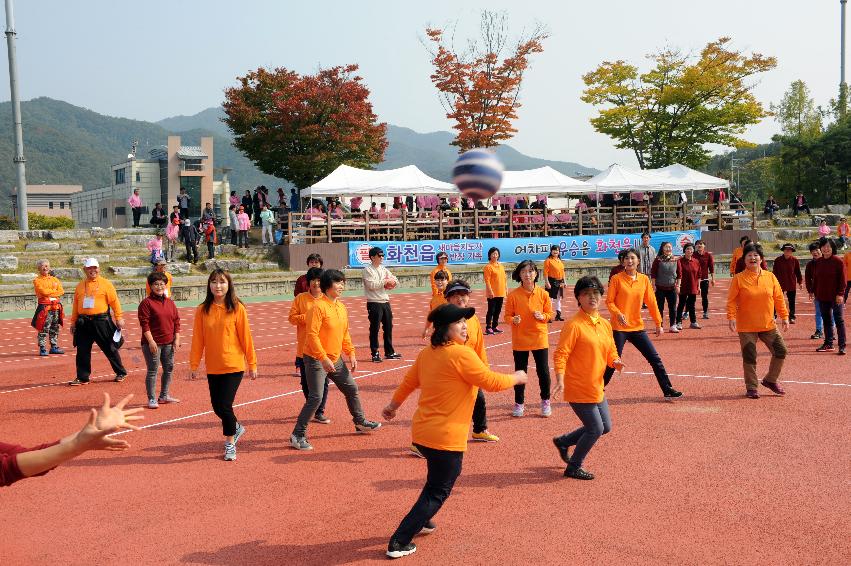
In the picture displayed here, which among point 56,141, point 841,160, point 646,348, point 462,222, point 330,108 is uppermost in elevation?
point 56,141

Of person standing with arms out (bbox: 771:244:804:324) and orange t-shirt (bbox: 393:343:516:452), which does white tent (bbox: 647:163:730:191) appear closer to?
person standing with arms out (bbox: 771:244:804:324)

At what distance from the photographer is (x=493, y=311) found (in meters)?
15.8

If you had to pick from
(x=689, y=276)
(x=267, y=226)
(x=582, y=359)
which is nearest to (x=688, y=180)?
(x=267, y=226)

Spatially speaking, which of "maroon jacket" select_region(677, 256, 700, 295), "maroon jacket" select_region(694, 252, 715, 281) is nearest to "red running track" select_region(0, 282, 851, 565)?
"maroon jacket" select_region(677, 256, 700, 295)

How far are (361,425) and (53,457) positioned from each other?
5263 mm

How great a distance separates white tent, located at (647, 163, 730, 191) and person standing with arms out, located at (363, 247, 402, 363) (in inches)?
836

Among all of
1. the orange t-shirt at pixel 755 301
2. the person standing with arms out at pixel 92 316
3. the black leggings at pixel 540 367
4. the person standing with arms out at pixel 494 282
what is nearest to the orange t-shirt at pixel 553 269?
the person standing with arms out at pixel 494 282

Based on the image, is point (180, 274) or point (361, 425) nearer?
point (361, 425)

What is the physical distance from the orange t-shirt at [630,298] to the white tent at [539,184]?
65.4ft

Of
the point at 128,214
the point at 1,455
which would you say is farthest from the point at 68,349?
the point at 128,214

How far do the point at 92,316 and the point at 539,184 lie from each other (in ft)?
69.7

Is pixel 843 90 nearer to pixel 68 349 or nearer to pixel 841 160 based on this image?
pixel 841 160

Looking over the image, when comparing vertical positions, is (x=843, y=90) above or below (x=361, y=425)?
above

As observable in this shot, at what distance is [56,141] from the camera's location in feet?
554
